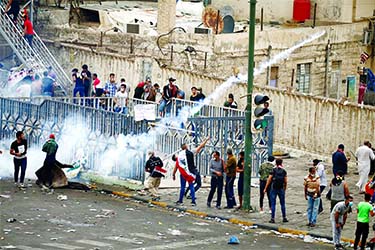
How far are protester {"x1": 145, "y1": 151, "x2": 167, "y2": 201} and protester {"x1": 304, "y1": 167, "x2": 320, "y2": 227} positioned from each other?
4.49 m

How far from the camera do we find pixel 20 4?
46.2 metres

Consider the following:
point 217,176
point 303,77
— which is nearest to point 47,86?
point 303,77

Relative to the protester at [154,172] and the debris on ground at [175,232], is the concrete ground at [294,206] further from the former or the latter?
the debris on ground at [175,232]

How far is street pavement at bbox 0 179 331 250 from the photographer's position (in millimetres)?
27469

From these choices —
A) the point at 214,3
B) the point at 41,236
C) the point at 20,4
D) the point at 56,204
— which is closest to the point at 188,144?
the point at 56,204

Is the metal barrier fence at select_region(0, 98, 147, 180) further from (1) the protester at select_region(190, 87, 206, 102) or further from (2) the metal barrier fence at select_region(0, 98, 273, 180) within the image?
(1) the protester at select_region(190, 87, 206, 102)

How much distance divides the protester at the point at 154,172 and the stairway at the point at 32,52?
10201 millimetres

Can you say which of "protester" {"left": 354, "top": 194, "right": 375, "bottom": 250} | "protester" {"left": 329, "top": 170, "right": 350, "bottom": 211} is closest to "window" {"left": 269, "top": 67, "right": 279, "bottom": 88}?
"protester" {"left": 329, "top": 170, "right": 350, "bottom": 211}

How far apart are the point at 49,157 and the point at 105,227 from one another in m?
5.06

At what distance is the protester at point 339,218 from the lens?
27.8m

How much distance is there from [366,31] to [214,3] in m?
6.47

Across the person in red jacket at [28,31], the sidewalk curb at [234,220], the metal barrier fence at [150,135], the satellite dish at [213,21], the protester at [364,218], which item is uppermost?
the satellite dish at [213,21]

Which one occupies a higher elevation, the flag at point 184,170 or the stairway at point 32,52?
the stairway at point 32,52

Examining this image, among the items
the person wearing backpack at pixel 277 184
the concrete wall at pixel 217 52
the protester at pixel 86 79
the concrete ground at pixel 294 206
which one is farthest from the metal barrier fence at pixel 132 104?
the person wearing backpack at pixel 277 184
